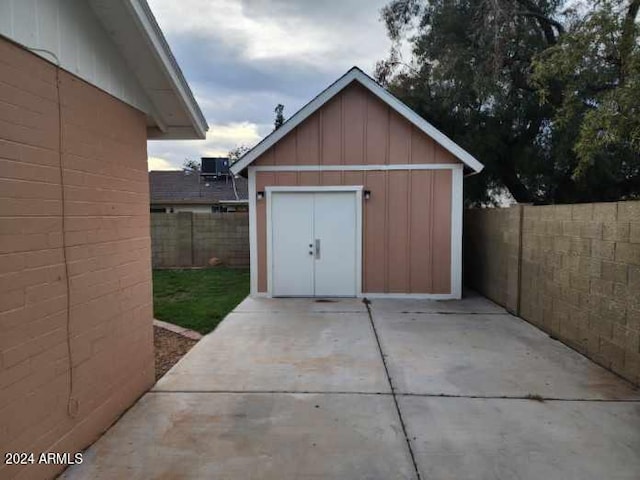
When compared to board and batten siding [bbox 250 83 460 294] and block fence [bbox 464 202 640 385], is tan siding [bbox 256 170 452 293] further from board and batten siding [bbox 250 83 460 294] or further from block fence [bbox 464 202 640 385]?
block fence [bbox 464 202 640 385]

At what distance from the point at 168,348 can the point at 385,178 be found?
212 inches

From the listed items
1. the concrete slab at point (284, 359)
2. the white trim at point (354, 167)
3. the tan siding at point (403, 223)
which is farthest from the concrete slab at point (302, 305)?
the white trim at point (354, 167)

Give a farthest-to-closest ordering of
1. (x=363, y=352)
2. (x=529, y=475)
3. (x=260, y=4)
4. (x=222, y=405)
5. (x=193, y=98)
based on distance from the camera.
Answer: (x=260, y=4)
(x=363, y=352)
(x=193, y=98)
(x=222, y=405)
(x=529, y=475)

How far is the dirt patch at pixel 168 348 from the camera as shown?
4812 mm

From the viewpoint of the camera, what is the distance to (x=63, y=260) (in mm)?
2789

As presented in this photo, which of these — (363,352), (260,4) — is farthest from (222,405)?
(260,4)

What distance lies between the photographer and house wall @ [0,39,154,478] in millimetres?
2350

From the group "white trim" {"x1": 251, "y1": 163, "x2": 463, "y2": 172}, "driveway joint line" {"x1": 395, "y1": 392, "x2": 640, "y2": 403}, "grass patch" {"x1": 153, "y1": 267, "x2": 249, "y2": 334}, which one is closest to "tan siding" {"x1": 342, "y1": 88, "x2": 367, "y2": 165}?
"white trim" {"x1": 251, "y1": 163, "x2": 463, "y2": 172}

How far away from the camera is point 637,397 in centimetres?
390

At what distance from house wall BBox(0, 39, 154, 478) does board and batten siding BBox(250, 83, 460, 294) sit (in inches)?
196

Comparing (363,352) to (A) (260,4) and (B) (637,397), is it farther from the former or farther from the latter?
(A) (260,4)

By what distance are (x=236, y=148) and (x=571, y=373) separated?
132ft

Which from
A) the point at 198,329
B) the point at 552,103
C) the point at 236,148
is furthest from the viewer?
the point at 236,148

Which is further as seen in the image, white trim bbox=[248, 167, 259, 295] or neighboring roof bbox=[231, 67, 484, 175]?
white trim bbox=[248, 167, 259, 295]
